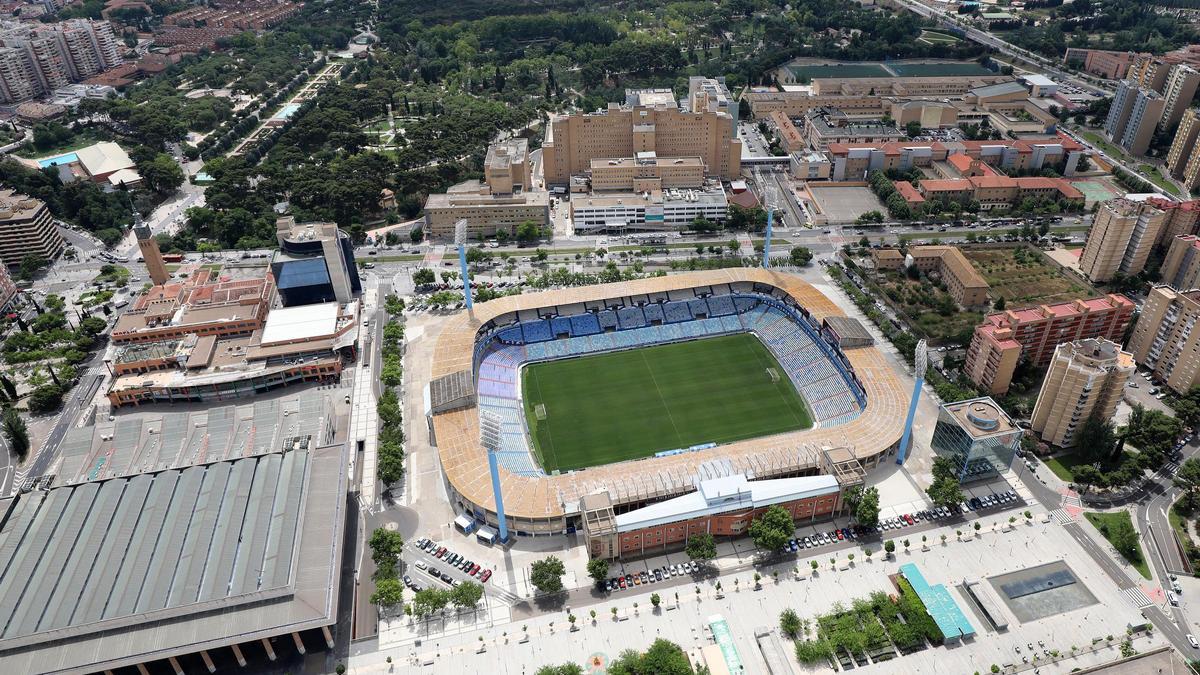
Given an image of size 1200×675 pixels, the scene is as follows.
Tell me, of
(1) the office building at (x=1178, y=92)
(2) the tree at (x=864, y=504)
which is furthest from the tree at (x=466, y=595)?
(1) the office building at (x=1178, y=92)

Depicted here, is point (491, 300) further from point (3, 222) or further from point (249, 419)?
point (3, 222)

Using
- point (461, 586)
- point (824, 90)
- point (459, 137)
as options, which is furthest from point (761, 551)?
point (824, 90)

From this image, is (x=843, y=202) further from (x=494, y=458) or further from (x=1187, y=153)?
(x=494, y=458)

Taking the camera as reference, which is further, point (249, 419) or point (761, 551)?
point (249, 419)

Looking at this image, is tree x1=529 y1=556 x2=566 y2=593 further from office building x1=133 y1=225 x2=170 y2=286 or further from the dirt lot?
office building x1=133 y1=225 x2=170 y2=286

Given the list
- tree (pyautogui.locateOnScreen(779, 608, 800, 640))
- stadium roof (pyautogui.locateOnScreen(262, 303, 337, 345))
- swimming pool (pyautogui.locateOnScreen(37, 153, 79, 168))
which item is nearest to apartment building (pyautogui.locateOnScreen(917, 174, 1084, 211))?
tree (pyautogui.locateOnScreen(779, 608, 800, 640))

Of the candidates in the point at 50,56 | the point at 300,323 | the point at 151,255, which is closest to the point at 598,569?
the point at 300,323
